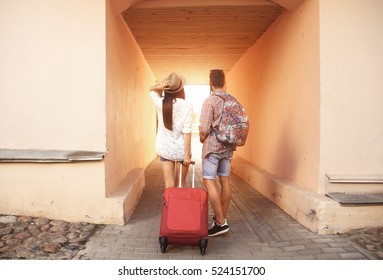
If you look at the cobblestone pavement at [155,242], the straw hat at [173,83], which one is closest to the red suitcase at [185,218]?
the cobblestone pavement at [155,242]

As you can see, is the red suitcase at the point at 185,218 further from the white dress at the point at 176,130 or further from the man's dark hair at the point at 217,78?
the man's dark hair at the point at 217,78

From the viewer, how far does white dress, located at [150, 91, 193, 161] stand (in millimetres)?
3918

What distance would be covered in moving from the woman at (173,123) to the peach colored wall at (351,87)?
1803mm

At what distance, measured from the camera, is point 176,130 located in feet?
13.0

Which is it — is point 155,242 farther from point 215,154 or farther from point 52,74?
point 52,74

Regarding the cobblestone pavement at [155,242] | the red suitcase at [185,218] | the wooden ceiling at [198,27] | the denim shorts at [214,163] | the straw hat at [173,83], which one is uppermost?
the wooden ceiling at [198,27]

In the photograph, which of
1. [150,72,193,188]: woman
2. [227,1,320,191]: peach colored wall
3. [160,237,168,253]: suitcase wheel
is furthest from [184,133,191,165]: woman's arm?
[227,1,320,191]: peach colored wall

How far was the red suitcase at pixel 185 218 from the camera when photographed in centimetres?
326

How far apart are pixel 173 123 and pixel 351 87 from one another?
2376 millimetres

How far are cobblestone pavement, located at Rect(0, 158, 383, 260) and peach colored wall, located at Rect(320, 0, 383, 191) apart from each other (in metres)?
0.82

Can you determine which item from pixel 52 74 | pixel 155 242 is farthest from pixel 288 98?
pixel 52 74

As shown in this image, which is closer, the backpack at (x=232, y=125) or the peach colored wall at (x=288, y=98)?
the backpack at (x=232, y=125)

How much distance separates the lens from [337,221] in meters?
4.00
